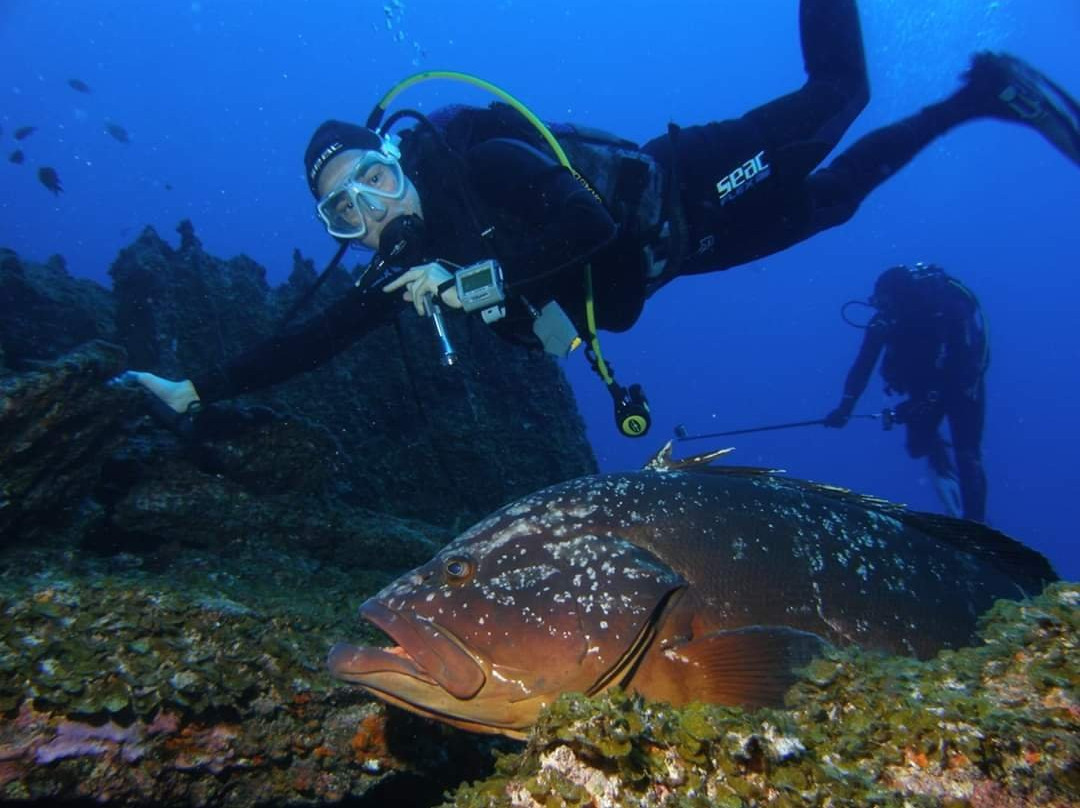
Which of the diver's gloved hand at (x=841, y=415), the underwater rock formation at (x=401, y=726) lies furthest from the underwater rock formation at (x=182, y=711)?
the diver's gloved hand at (x=841, y=415)

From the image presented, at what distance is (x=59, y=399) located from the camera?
13.3 feet

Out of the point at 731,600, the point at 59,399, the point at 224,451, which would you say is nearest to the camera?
the point at 731,600

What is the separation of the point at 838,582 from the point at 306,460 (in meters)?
4.26

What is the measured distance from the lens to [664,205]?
18.8 feet

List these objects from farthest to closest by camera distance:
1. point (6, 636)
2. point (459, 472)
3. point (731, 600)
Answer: point (459, 472)
point (731, 600)
point (6, 636)

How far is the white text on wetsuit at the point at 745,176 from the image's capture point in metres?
6.03

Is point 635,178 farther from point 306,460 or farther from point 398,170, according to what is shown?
point 306,460

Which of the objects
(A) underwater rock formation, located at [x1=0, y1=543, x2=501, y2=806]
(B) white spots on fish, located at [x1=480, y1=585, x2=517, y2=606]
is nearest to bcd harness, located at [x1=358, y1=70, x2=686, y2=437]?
(B) white spots on fish, located at [x1=480, y1=585, x2=517, y2=606]

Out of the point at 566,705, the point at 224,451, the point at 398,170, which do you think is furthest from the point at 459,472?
the point at 566,705

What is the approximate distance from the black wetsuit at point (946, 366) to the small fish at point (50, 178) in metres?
19.7

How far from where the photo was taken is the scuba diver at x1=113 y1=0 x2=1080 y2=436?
15.6ft

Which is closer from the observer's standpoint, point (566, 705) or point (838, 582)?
point (566, 705)

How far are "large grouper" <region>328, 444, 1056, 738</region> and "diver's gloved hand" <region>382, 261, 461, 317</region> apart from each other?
7.67 feet

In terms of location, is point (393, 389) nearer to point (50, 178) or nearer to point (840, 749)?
point (840, 749)
